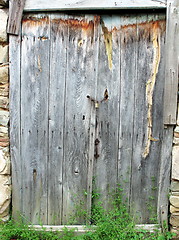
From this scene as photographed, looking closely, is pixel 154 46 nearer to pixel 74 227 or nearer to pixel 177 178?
pixel 177 178

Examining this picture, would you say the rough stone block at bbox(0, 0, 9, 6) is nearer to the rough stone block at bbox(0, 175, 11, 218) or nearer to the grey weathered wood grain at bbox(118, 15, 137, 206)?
the grey weathered wood grain at bbox(118, 15, 137, 206)

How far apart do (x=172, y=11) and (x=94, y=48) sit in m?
0.78

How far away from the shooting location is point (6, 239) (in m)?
2.34

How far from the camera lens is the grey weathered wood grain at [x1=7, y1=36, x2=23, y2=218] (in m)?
2.33

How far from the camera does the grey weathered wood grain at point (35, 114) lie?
2332 mm

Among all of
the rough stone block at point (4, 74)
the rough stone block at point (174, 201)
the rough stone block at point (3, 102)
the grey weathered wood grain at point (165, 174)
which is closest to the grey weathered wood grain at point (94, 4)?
the rough stone block at point (4, 74)

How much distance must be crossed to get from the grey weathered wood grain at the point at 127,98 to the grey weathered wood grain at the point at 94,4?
0.41ft

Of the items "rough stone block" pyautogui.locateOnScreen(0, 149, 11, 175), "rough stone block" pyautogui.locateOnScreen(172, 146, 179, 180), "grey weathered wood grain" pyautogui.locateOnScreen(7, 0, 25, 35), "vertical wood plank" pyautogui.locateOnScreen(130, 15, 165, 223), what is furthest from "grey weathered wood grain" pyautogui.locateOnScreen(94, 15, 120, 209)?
"rough stone block" pyautogui.locateOnScreen(0, 149, 11, 175)

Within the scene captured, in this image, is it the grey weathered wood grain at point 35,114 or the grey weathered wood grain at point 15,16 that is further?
the grey weathered wood grain at point 35,114

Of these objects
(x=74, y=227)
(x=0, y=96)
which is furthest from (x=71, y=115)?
(x=74, y=227)

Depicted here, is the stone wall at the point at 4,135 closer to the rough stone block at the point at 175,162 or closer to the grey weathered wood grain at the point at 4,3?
the grey weathered wood grain at the point at 4,3

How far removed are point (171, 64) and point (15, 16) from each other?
1.52 meters

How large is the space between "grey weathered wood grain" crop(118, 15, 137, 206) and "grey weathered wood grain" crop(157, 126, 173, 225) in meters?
0.31

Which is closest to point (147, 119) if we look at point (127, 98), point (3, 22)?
point (127, 98)
